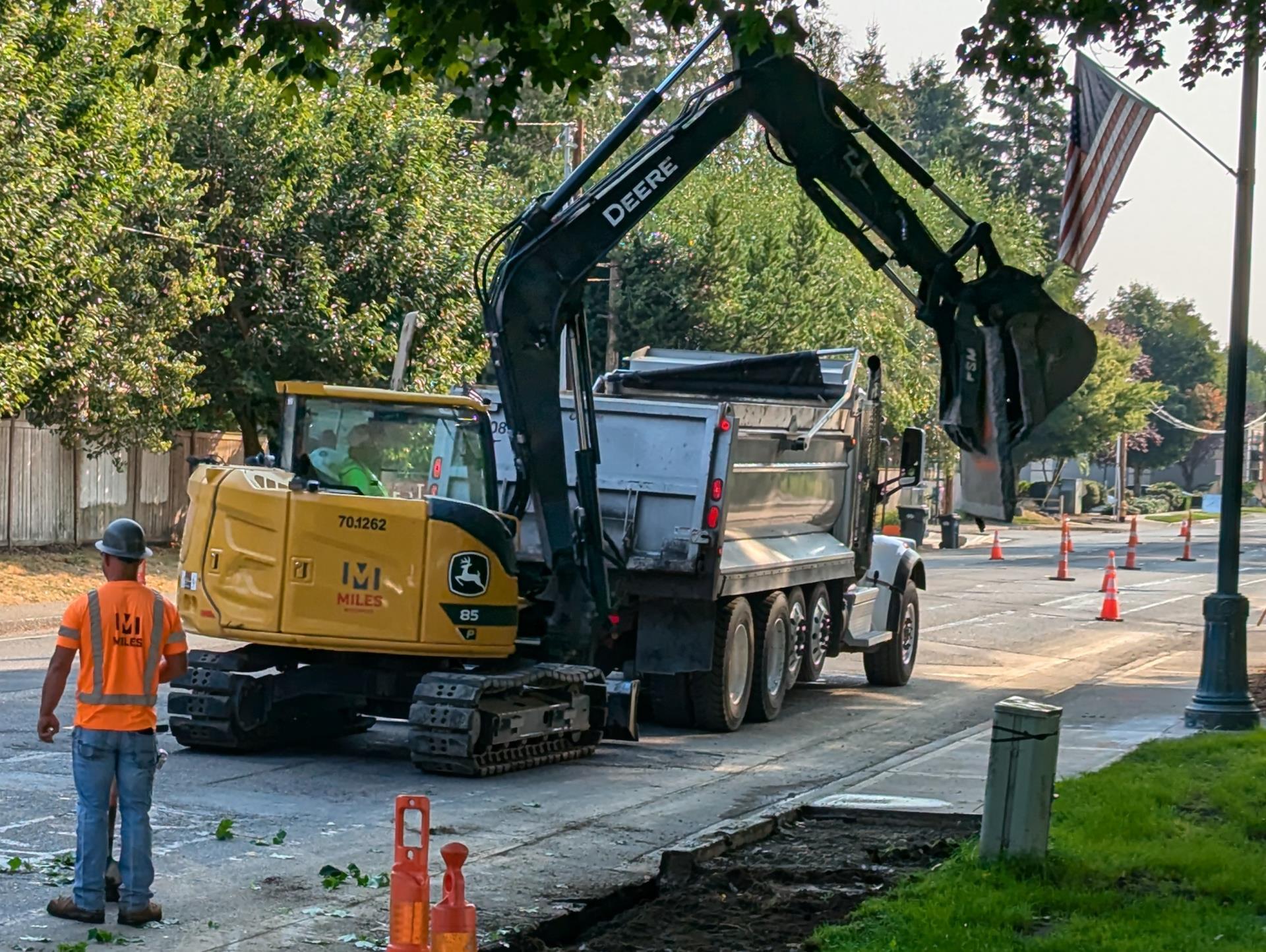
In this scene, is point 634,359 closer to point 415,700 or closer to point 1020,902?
point 415,700

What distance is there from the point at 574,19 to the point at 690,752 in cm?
600

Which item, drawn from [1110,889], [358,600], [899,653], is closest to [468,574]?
[358,600]

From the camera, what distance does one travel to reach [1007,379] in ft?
38.0

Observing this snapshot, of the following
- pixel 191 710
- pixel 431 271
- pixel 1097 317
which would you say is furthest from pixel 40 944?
pixel 1097 317

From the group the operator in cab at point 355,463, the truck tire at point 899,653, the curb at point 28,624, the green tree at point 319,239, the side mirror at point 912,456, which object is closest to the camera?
the operator in cab at point 355,463

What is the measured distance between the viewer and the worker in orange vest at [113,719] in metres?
7.34

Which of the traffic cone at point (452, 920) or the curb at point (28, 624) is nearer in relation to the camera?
the traffic cone at point (452, 920)

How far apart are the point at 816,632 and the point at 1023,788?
7986mm

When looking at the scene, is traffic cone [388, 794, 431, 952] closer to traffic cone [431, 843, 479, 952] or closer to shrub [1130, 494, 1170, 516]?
traffic cone [431, 843, 479, 952]

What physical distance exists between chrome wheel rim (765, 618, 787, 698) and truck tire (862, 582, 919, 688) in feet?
8.36

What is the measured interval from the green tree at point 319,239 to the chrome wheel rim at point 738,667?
15.3 meters

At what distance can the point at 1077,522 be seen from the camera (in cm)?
7062

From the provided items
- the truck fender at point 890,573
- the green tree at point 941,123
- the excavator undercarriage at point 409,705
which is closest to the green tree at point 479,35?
the excavator undercarriage at point 409,705

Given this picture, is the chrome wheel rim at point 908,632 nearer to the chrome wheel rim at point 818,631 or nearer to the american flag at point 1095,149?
the chrome wheel rim at point 818,631
